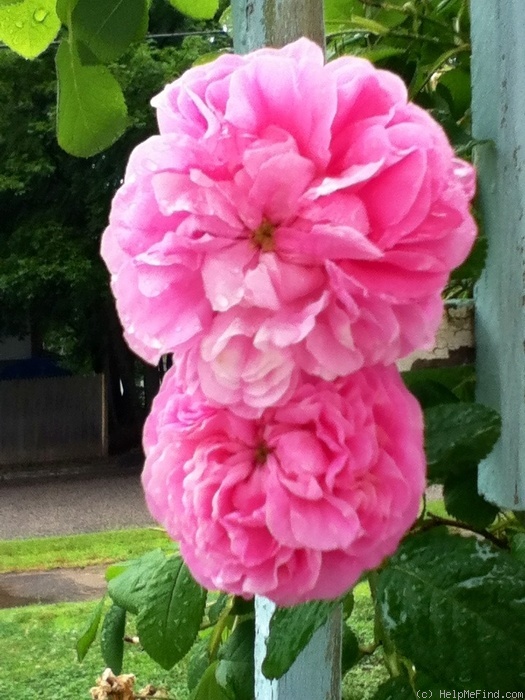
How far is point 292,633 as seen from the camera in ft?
0.80

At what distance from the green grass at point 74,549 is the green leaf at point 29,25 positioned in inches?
84.5

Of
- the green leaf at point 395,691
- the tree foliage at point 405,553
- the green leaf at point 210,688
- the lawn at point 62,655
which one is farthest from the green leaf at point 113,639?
the lawn at point 62,655

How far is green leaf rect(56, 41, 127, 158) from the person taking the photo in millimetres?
366

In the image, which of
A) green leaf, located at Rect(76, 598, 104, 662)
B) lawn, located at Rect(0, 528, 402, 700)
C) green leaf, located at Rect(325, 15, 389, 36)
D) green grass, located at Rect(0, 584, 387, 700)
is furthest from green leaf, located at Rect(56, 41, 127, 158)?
green grass, located at Rect(0, 584, 387, 700)

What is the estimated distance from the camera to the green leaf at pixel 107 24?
0.33m

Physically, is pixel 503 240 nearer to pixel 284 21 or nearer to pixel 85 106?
pixel 284 21

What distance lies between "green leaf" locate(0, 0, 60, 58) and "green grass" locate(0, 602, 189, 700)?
136 cm

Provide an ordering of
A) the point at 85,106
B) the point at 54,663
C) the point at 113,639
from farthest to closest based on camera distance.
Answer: the point at 54,663 < the point at 113,639 < the point at 85,106

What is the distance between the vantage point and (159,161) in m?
0.18

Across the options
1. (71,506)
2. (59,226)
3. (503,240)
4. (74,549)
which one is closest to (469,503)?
(503,240)

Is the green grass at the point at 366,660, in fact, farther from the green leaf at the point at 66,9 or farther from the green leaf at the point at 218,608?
the green leaf at the point at 66,9

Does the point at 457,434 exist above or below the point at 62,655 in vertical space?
above

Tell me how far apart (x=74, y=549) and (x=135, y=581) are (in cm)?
252

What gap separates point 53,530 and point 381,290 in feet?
11.1
